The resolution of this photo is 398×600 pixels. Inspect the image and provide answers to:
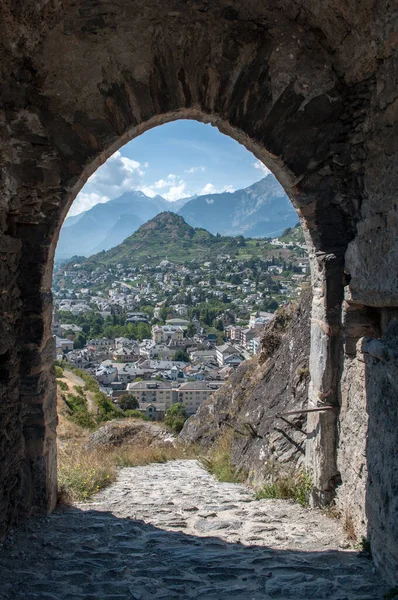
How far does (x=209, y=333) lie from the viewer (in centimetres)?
8081

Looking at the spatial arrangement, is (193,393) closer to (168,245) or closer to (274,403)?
(274,403)

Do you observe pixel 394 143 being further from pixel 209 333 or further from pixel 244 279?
pixel 244 279

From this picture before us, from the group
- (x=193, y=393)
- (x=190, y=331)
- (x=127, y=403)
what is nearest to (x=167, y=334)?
(x=190, y=331)

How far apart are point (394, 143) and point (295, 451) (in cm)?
309

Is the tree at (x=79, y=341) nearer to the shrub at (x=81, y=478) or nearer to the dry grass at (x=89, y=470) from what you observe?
the dry grass at (x=89, y=470)

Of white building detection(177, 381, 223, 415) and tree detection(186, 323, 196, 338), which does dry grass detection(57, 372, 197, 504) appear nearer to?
white building detection(177, 381, 223, 415)

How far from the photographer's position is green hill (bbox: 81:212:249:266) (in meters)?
144

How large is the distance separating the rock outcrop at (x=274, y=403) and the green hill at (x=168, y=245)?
125 m

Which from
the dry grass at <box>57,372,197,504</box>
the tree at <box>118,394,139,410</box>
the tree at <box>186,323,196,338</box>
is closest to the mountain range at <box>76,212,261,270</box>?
the tree at <box>186,323,196,338</box>

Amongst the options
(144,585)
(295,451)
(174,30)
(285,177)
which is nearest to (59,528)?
(144,585)

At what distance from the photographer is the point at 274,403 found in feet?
21.9

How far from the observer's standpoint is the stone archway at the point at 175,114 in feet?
13.9

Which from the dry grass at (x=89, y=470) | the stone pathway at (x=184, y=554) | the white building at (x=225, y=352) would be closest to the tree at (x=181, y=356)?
the white building at (x=225, y=352)

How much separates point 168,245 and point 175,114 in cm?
15167
